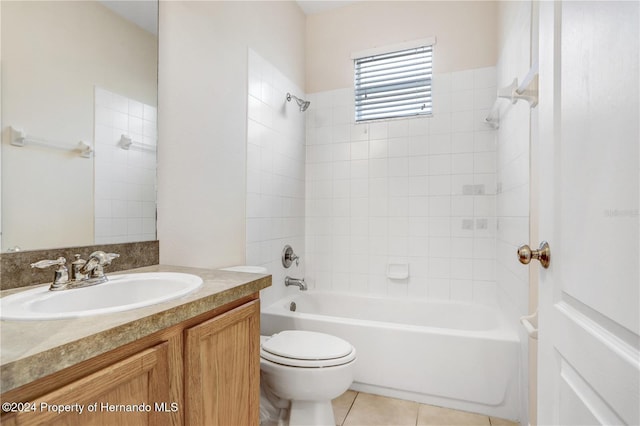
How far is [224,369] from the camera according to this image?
959 mm

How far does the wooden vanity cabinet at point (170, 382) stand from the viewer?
0.56m

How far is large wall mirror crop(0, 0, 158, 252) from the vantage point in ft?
3.17

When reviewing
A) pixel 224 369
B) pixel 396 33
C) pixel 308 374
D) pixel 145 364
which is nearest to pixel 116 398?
pixel 145 364

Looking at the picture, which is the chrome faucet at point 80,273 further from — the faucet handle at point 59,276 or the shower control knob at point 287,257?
the shower control knob at point 287,257

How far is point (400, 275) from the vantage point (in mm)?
2598

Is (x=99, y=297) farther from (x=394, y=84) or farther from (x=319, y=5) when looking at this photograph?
(x=319, y=5)

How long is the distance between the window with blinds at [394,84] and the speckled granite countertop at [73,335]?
2.28 metres

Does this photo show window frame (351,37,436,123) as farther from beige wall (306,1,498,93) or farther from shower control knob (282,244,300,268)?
shower control knob (282,244,300,268)

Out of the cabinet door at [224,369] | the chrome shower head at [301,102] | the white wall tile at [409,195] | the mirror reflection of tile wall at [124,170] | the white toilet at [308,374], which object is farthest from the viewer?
the chrome shower head at [301,102]

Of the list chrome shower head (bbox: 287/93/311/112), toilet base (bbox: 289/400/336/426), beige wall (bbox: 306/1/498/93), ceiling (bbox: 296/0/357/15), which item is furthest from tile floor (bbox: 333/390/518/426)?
ceiling (bbox: 296/0/357/15)

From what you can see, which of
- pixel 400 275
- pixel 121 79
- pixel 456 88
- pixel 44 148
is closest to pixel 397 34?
pixel 456 88

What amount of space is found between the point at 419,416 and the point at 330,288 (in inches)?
49.0

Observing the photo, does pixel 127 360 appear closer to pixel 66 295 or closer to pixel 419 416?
pixel 66 295

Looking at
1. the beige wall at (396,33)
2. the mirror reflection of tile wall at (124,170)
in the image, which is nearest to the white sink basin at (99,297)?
the mirror reflection of tile wall at (124,170)
